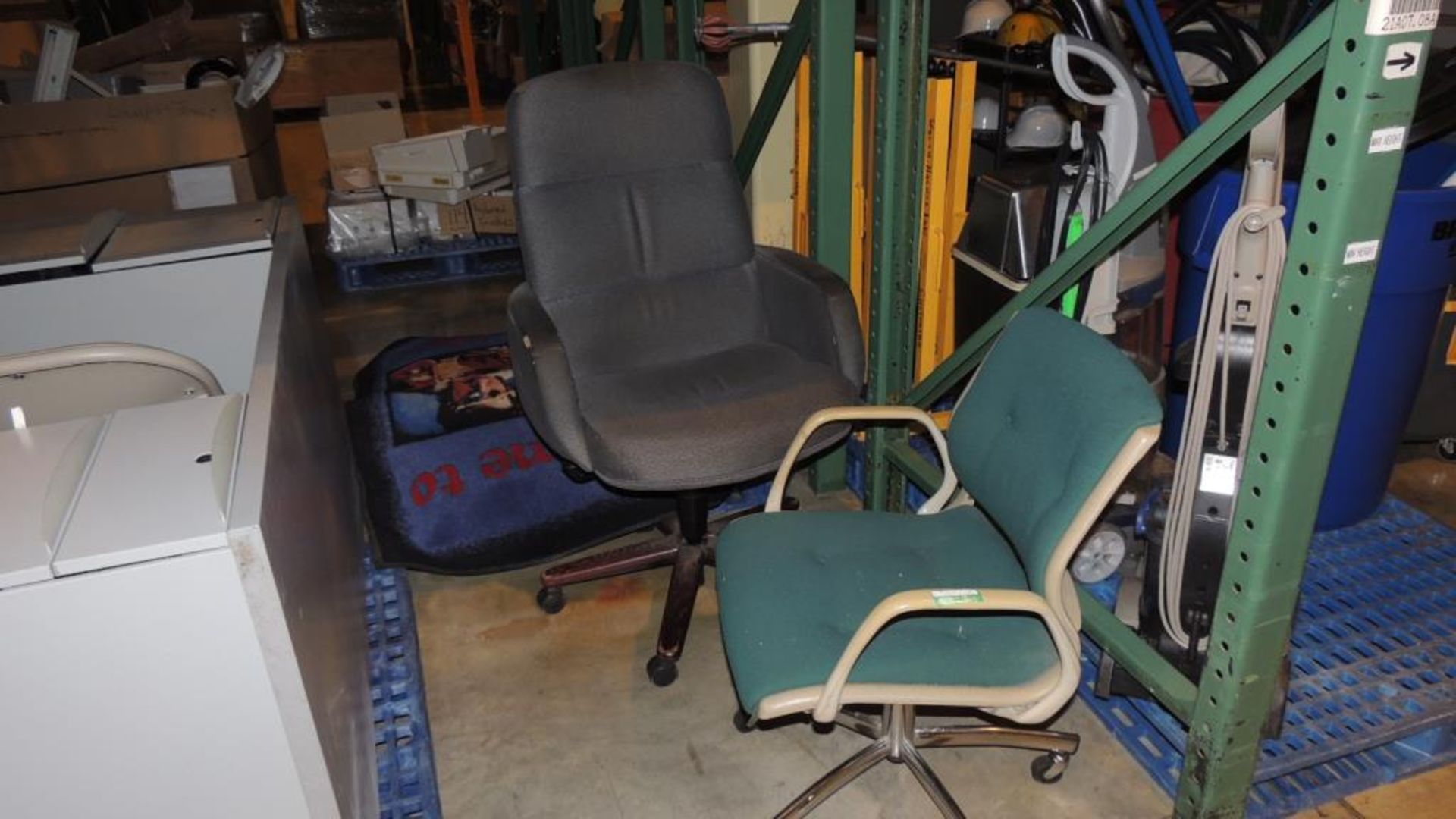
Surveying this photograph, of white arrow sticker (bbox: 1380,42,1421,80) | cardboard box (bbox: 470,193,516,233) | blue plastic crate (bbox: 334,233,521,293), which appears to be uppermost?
white arrow sticker (bbox: 1380,42,1421,80)

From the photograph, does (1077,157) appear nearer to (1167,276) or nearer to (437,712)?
(1167,276)

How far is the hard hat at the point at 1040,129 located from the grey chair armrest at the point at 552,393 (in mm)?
→ 1349

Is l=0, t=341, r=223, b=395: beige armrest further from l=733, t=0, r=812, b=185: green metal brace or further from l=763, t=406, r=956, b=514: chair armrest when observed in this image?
l=733, t=0, r=812, b=185: green metal brace

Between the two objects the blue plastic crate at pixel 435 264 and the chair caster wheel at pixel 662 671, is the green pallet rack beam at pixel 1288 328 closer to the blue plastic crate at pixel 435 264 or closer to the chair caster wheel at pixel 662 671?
the chair caster wheel at pixel 662 671

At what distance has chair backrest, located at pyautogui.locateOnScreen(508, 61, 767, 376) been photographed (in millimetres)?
2146

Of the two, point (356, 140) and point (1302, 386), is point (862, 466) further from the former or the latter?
point (356, 140)

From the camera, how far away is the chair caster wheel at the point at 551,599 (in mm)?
2275

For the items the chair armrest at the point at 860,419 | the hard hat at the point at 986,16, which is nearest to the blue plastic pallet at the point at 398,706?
the chair armrest at the point at 860,419

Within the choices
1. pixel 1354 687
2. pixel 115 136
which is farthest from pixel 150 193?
pixel 1354 687

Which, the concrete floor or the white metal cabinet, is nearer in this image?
the white metal cabinet

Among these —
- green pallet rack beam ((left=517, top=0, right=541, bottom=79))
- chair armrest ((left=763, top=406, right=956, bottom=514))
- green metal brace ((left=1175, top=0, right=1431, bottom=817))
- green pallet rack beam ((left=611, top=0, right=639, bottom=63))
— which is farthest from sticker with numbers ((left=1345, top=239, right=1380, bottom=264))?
green pallet rack beam ((left=517, top=0, right=541, bottom=79))

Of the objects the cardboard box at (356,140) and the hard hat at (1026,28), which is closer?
the hard hat at (1026,28)

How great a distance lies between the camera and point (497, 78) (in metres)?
8.77

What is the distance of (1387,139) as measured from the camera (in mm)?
1167
